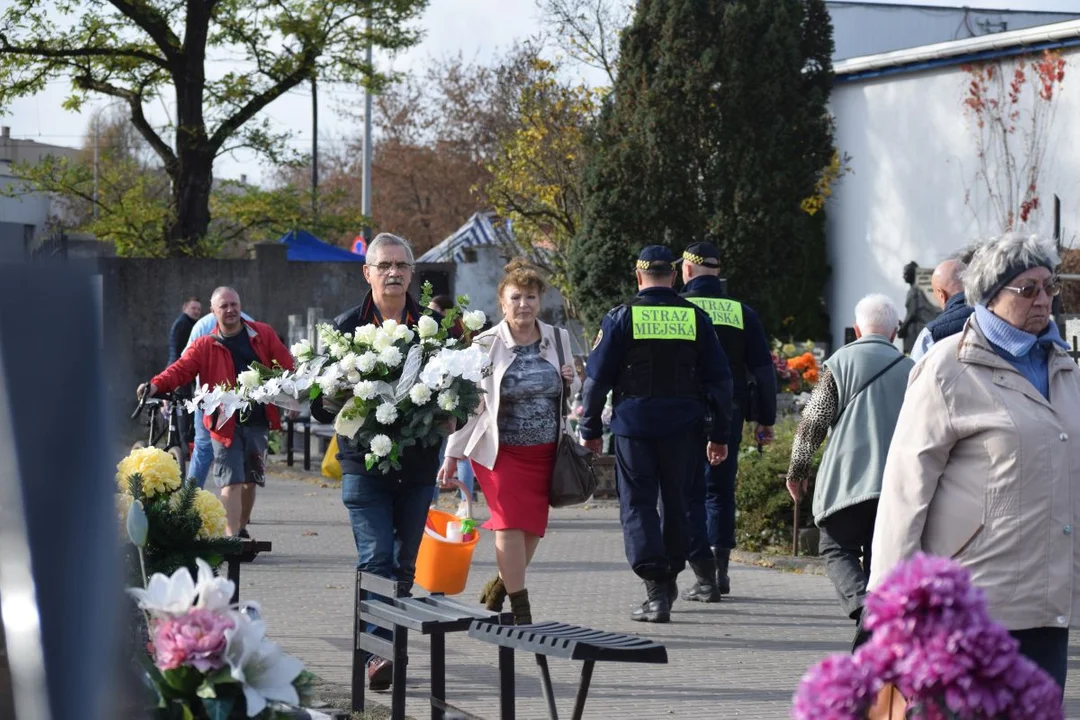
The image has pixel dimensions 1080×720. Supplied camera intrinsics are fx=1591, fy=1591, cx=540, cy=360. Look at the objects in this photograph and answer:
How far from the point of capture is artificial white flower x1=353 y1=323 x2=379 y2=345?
7.12 meters

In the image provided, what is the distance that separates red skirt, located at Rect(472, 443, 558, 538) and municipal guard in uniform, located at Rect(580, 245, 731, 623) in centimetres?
77

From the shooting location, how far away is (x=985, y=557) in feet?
→ 15.9

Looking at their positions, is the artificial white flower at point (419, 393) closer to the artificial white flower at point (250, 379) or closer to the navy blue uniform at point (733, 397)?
the artificial white flower at point (250, 379)

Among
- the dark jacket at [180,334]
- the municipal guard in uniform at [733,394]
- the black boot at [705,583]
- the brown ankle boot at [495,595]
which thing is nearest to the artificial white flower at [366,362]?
the brown ankle boot at [495,595]

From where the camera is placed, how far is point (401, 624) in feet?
20.1

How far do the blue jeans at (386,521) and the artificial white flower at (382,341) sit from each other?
0.60 meters

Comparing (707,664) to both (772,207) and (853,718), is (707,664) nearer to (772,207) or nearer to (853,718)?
(853,718)

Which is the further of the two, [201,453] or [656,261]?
[201,453]

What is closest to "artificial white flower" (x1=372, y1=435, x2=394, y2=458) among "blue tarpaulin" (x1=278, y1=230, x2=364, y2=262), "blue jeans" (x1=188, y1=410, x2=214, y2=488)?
"blue jeans" (x1=188, y1=410, x2=214, y2=488)

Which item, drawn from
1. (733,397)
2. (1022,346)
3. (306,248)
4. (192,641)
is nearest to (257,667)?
(192,641)

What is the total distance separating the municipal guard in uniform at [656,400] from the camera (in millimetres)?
9031

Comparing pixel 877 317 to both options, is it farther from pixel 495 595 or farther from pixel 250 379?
pixel 250 379

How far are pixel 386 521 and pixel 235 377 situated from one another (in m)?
3.66

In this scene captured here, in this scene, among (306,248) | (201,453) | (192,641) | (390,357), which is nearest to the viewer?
(192,641)
